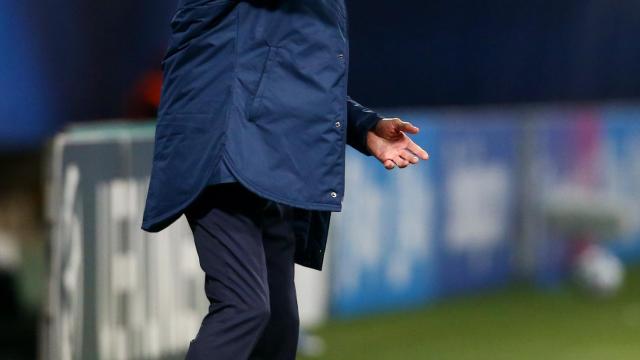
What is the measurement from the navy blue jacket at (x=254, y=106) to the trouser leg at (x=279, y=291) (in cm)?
29

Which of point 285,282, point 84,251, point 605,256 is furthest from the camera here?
point 605,256

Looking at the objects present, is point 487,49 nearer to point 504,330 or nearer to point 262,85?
point 504,330

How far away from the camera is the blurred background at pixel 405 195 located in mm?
5938

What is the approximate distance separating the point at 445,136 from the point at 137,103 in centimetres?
234

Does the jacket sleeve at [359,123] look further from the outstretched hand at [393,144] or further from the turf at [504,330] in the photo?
the turf at [504,330]

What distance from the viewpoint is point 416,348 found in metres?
7.52

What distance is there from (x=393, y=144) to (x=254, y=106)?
0.51 meters

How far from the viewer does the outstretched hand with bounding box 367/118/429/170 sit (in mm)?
4113

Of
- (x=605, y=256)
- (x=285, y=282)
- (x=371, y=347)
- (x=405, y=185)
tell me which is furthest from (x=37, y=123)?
(x=285, y=282)

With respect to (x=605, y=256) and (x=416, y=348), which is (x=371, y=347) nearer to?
(x=416, y=348)

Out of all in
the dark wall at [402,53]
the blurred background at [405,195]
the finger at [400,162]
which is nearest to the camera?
the finger at [400,162]

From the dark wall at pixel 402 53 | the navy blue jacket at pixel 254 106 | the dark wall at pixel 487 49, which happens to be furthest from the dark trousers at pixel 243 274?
the dark wall at pixel 487 49

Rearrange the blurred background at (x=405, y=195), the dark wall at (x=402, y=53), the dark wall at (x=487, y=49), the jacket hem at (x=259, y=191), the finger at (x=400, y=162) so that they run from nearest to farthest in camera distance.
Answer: the jacket hem at (x=259, y=191)
the finger at (x=400, y=162)
the blurred background at (x=405, y=195)
the dark wall at (x=402, y=53)
the dark wall at (x=487, y=49)

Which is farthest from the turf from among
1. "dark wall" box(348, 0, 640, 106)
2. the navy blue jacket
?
the navy blue jacket
